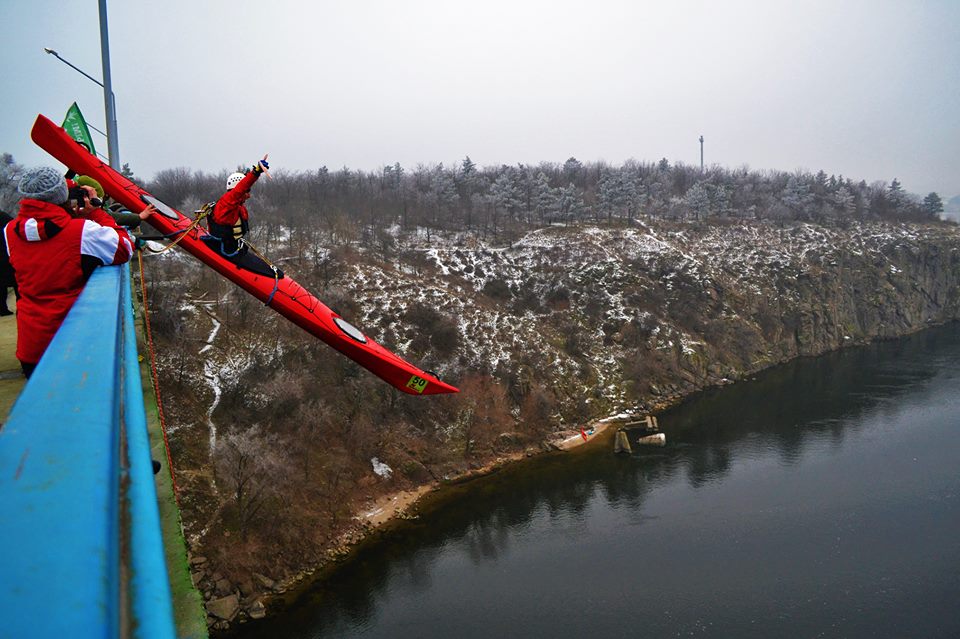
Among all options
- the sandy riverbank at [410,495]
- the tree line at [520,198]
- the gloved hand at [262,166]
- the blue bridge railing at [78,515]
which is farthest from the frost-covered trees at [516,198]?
the blue bridge railing at [78,515]

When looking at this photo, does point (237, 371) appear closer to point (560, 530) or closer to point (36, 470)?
Result: point (560, 530)

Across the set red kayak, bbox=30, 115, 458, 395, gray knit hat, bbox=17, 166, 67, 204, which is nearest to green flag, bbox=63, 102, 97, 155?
red kayak, bbox=30, 115, 458, 395

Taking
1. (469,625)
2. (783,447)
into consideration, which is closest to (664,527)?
(469,625)

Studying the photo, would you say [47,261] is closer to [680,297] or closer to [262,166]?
[262,166]

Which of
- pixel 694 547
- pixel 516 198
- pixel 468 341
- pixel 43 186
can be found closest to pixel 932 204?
pixel 516 198

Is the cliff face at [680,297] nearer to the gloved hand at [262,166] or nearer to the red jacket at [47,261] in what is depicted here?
the gloved hand at [262,166]

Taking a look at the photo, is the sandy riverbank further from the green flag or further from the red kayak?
the green flag
